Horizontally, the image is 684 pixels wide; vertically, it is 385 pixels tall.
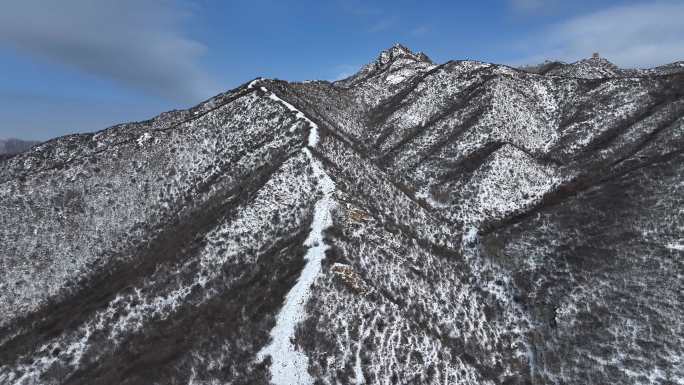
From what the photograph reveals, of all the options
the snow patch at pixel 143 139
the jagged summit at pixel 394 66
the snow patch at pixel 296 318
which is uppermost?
the jagged summit at pixel 394 66

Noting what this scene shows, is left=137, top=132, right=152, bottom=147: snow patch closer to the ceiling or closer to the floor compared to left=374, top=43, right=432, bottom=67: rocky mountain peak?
closer to the floor

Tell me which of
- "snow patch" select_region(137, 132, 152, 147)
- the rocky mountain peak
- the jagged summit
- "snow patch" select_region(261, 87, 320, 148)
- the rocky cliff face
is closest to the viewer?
the rocky cliff face

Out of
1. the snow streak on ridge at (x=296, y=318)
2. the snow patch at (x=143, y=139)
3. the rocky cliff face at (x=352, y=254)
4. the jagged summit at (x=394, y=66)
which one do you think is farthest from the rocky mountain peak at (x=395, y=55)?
the snow streak on ridge at (x=296, y=318)

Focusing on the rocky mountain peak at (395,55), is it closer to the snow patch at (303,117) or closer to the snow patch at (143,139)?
the snow patch at (303,117)

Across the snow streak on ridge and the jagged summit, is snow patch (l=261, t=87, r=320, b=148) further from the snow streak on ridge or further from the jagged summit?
the jagged summit

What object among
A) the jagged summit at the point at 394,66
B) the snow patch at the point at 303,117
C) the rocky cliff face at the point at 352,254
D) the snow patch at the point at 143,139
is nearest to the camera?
the rocky cliff face at the point at 352,254

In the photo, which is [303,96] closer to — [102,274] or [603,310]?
[102,274]

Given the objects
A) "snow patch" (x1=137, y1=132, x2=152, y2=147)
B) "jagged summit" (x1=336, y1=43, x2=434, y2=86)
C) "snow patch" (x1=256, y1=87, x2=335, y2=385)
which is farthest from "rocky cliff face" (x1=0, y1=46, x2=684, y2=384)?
"jagged summit" (x1=336, y1=43, x2=434, y2=86)

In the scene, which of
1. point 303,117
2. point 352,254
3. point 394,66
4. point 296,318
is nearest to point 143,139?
point 303,117
